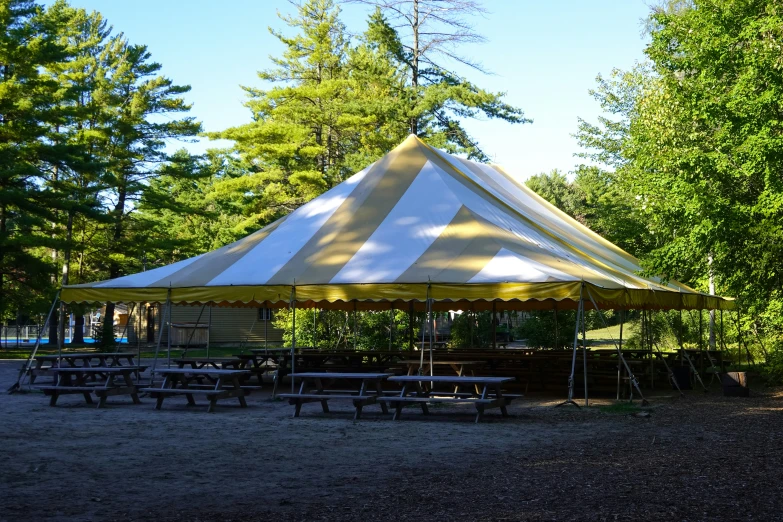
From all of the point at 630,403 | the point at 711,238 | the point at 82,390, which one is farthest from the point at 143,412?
the point at 711,238

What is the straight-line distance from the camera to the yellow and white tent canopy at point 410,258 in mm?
11492

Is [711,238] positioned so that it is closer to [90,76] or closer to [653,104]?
[653,104]

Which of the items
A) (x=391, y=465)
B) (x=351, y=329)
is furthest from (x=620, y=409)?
(x=351, y=329)

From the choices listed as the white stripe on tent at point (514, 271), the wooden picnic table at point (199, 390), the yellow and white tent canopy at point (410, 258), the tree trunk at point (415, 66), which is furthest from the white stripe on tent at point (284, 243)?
Answer: the tree trunk at point (415, 66)

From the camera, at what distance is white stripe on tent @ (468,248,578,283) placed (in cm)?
1116

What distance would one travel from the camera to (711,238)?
12539 millimetres

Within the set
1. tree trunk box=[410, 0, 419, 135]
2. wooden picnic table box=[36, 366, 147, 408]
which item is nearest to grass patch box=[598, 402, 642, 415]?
wooden picnic table box=[36, 366, 147, 408]

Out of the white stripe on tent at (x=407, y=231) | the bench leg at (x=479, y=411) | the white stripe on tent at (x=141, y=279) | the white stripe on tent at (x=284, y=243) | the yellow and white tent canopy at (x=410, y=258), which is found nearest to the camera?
the bench leg at (x=479, y=411)

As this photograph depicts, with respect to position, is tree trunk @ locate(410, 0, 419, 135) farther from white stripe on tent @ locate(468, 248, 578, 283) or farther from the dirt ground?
the dirt ground

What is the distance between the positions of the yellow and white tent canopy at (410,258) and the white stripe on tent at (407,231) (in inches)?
0.7

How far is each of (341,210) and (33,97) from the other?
53.3 feet

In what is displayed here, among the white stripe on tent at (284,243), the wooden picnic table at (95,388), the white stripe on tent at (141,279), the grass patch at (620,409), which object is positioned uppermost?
the white stripe on tent at (284,243)

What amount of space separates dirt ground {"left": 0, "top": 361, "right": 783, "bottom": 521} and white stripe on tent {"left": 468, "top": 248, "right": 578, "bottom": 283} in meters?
1.75

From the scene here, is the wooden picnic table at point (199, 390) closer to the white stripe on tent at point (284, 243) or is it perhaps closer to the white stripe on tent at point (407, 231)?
the white stripe on tent at point (284, 243)
